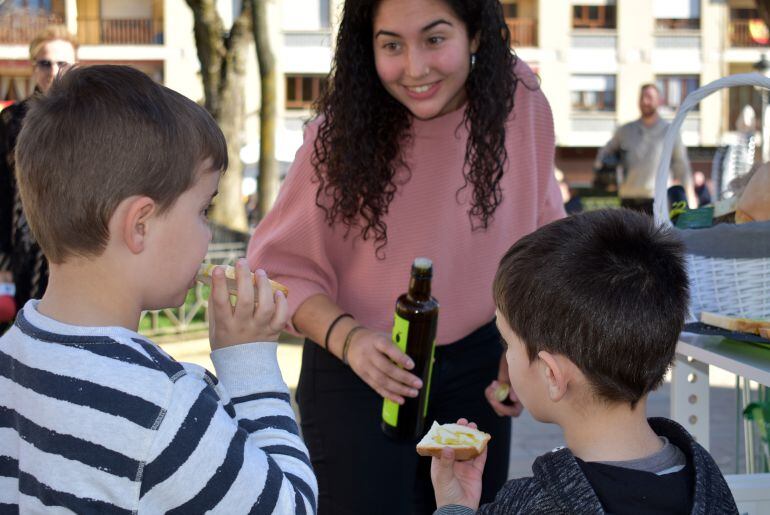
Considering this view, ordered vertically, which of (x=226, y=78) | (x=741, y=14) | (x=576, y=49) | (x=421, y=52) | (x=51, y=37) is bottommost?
(x=421, y=52)

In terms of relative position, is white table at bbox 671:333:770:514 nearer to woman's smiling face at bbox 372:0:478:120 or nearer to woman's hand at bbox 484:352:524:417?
woman's hand at bbox 484:352:524:417

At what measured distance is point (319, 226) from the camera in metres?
2.39

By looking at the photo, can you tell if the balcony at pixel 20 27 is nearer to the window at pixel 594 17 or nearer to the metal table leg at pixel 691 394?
the window at pixel 594 17

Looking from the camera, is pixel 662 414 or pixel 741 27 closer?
pixel 662 414

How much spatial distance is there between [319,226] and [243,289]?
0.85 metres

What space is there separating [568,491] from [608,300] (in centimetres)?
31

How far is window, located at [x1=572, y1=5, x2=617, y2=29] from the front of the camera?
3134cm

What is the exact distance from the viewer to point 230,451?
4.44 feet

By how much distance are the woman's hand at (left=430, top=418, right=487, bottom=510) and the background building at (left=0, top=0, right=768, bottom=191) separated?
2915cm

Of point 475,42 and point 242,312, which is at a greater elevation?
point 475,42

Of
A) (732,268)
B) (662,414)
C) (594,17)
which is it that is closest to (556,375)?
(732,268)

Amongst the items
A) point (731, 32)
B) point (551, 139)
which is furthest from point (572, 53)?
point (551, 139)

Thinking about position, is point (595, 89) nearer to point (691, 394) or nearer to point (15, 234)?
point (15, 234)

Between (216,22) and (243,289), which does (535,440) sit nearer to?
(243,289)
